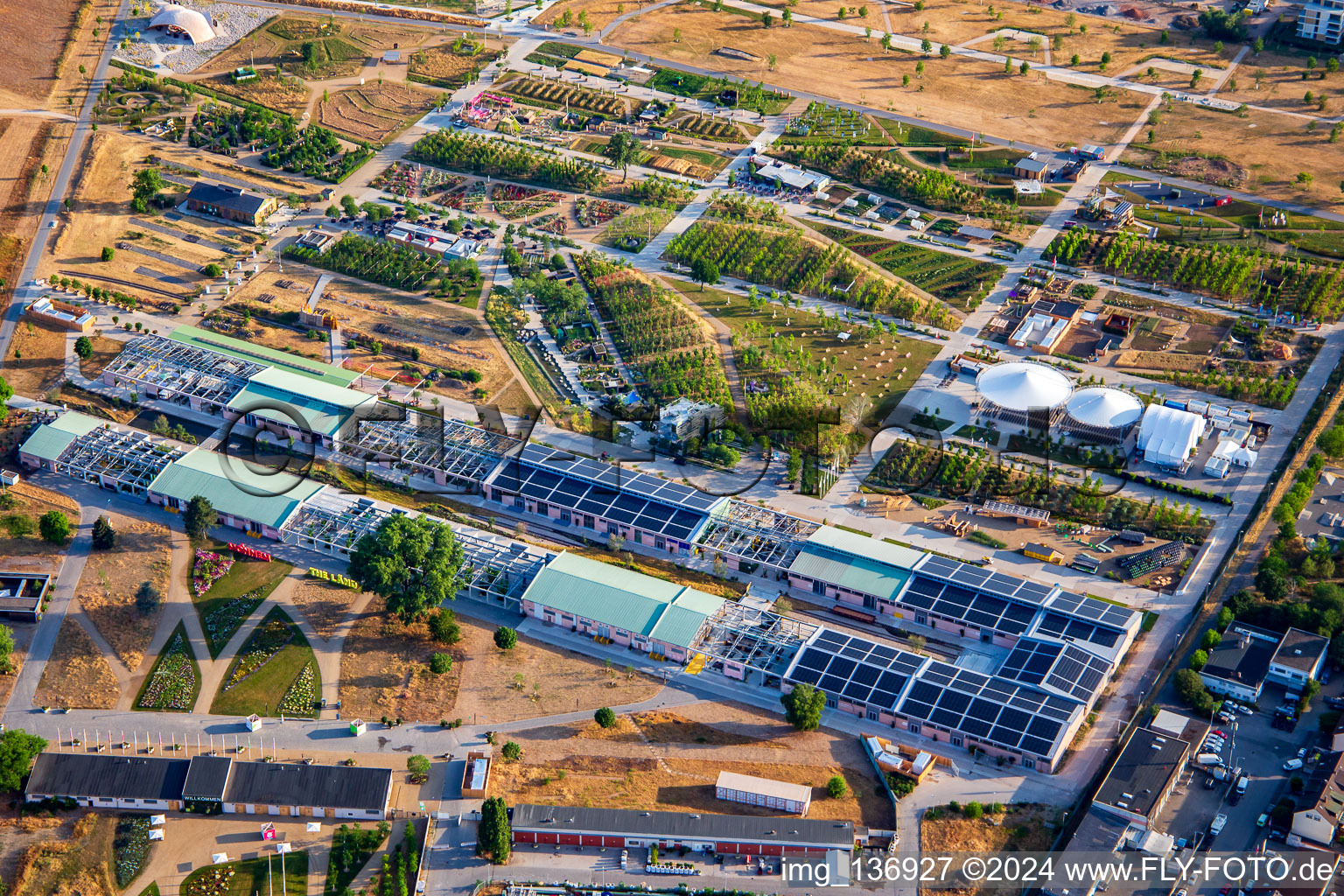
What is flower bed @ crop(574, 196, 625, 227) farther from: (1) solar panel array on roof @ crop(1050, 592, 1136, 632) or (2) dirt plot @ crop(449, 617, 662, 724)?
(1) solar panel array on roof @ crop(1050, 592, 1136, 632)

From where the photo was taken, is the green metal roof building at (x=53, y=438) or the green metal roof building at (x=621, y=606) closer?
the green metal roof building at (x=621, y=606)

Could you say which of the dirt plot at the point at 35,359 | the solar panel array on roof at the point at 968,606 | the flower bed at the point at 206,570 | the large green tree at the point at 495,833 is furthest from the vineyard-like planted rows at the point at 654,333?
the dirt plot at the point at 35,359

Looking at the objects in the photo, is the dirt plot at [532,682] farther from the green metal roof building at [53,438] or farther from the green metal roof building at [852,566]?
the green metal roof building at [53,438]

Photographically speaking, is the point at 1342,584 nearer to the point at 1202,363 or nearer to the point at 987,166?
the point at 1202,363

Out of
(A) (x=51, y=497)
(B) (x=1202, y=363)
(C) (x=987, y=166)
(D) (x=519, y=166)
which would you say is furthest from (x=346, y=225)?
(B) (x=1202, y=363)

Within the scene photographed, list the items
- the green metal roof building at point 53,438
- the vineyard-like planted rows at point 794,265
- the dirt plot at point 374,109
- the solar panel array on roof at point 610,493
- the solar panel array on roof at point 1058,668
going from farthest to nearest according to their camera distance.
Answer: the dirt plot at point 374,109 → the vineyard-like planted rows at point 794,265 → the green metal roof building at point 53,438 → the solar panel array on roof at point 610,493 → the solar panel array on roof at point 1058,668

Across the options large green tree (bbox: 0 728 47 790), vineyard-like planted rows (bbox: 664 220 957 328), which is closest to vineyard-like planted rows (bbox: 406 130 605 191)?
vineyard-like planted rows (bbox: 664 220 957 328)

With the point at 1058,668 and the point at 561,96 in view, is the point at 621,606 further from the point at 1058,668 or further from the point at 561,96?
the point at 561,96
